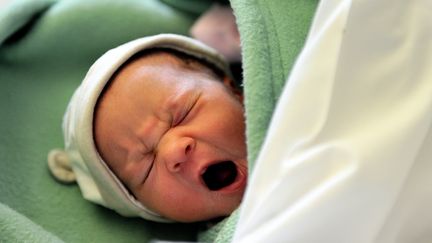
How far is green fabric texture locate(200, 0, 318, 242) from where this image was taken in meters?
0.57

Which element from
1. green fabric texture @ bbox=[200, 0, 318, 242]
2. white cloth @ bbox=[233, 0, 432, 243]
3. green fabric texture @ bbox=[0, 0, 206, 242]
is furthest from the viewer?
green fabric texture @ bbox=[0, 0, 206, 242]

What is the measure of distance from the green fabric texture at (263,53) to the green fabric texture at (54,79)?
153 mm

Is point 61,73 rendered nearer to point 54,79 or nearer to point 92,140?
point 54,79

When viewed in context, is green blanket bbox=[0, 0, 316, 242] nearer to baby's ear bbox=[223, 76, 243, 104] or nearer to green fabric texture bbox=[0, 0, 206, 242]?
green fabric texture bbox=[0, 0, 206, 242]

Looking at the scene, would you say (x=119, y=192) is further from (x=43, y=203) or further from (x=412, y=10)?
(x=412, y=10)

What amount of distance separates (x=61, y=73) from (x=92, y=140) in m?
0.20

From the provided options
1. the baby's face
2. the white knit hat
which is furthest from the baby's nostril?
the white knit hat

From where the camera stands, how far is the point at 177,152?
646mm

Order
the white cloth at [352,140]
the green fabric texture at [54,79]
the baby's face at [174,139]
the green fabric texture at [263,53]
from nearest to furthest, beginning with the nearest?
the white cloth at [352,140]
the green fabric texture at [263,53]
the baby's face at [174,139]
the green fabric texture at [54,79]

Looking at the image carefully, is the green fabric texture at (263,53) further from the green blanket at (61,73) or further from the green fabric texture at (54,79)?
the green fabric texture at (54,79)

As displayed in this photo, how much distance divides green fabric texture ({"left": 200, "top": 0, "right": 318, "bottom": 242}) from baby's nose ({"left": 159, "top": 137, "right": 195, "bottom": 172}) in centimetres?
8

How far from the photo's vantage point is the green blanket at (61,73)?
0.70 meters

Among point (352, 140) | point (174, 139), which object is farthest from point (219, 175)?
point (352, 140)

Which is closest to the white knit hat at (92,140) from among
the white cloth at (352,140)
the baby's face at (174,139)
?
the baby's face at (174,139)
